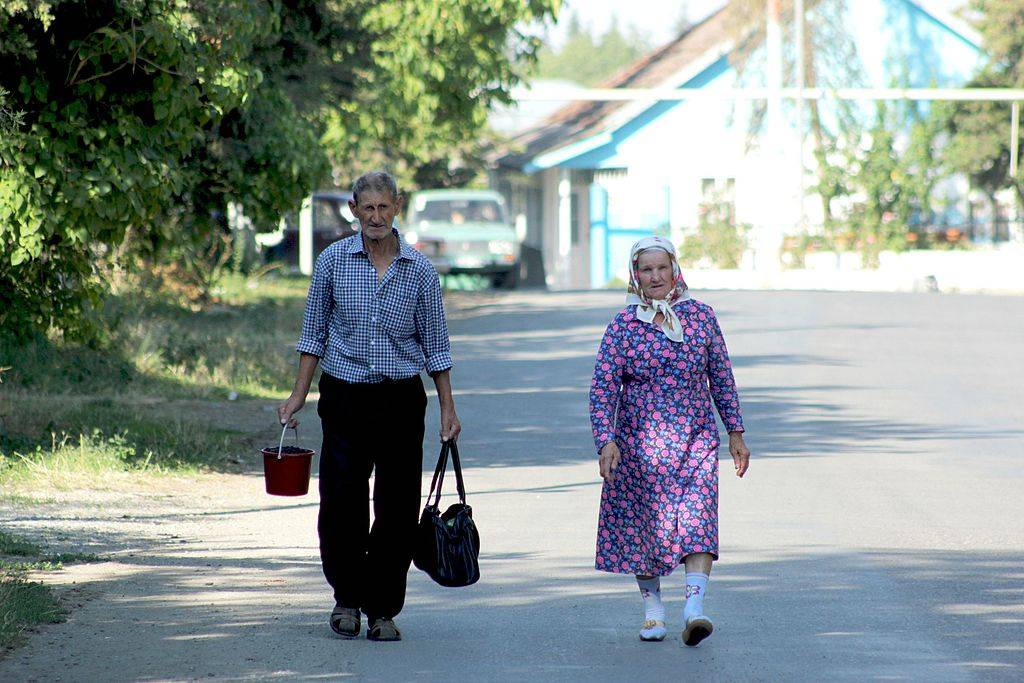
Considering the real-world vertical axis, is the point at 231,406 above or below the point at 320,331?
below

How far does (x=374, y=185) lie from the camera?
622cm

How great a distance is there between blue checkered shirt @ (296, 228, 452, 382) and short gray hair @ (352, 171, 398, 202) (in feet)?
0.64

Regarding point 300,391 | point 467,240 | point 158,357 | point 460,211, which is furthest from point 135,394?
point 460,211

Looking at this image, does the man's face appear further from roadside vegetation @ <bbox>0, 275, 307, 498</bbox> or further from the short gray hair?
roadside vegetation @ <bbox>0, 275, 307, 498</bbox>

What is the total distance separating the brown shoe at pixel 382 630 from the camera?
634cm

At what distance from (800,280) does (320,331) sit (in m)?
31.6

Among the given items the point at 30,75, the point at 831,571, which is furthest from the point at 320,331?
the point at 30,75

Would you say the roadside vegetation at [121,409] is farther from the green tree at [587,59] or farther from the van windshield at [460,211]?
the green tree at [587,59]

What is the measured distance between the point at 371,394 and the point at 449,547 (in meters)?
0.67

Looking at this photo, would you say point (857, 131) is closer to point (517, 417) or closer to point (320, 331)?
point (517, 417)

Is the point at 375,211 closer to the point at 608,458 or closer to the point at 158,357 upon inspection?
the point at 608,458

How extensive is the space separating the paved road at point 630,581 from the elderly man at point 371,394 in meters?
0.30

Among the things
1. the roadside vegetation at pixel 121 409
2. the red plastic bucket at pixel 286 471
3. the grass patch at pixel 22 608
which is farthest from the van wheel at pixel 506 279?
the red plastic bucket at pixel 286 471

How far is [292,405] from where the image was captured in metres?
6.34
